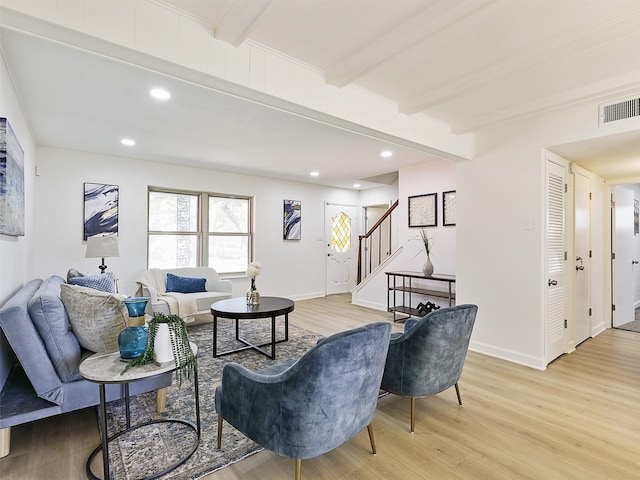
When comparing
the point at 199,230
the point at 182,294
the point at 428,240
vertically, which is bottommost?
the point at 182,294

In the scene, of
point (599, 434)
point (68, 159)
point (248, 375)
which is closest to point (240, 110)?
point (248, 375)

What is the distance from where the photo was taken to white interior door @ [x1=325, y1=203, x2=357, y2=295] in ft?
24.6

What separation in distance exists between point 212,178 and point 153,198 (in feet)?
3.32

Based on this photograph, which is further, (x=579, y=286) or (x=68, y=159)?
(x=68, y=159)

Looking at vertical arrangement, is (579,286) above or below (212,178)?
below

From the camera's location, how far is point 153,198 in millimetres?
5406

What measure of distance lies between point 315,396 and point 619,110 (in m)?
3.36

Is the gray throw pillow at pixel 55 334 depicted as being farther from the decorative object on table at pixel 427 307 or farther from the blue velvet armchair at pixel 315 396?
the decorative object on table at pixel 427 307

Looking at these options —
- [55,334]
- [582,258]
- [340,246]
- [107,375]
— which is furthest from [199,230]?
[582,258]

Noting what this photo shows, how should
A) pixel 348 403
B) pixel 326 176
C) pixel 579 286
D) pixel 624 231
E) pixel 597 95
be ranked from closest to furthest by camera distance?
1. pixel 348 403
2. pixel 597 95
3. pixel 579 286
4. pixel 624 231
5. pixel 326 176

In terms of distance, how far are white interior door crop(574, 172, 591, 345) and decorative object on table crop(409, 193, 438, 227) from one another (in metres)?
1.73

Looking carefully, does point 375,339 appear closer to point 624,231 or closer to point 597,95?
point 597,95

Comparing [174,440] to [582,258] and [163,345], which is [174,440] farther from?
[582,258]

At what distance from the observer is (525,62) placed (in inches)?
92.8
